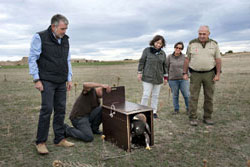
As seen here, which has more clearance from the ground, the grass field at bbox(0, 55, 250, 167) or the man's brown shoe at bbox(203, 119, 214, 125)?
the man's brown shoe at bbox(203, 119, 214, 125)

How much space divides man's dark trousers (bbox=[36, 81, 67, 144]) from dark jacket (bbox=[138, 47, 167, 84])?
8.22 feet

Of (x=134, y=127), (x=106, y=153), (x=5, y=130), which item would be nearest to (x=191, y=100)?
(x=134, y=127)

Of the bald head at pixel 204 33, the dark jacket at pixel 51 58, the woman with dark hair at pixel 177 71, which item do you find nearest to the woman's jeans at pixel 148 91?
the woman with dark hair at pixel 177 71

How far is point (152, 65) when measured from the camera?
5.95 meters

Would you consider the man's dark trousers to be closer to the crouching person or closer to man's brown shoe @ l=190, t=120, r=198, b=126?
the crouching person

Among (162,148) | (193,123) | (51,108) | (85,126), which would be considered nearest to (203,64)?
(193,123)

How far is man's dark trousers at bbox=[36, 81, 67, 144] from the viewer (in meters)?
3.88

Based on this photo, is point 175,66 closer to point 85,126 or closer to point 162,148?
point 162,148

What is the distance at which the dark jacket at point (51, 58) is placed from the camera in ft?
12.3

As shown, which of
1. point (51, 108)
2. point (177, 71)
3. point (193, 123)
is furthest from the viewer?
point (177, 71)

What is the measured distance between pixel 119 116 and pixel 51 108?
1202 millimetres

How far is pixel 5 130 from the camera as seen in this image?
18.2ft

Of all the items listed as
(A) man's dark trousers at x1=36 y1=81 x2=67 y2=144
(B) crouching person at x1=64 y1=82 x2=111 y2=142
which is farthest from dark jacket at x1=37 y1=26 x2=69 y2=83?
(B) crouching person at x1=64 y1=82 x2=111 y2=142

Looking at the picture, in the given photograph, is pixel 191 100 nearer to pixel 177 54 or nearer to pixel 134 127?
pixel 177 54
